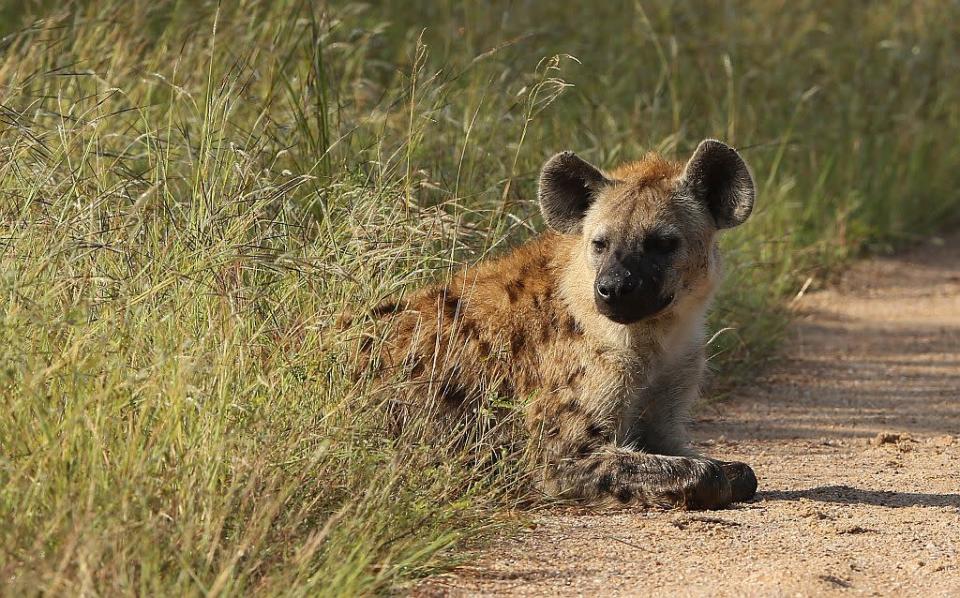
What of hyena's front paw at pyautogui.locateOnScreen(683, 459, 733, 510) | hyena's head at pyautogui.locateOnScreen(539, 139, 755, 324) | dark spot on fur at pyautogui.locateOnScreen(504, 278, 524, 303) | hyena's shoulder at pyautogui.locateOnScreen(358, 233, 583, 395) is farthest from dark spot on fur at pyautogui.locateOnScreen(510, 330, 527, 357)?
hyena's front paw at pyautogui.locateOnScreen(683, 459, 733, 510)

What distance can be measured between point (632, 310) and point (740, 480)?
59 cm

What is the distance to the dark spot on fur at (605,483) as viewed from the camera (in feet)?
13.3

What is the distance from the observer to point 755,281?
6305 millimetres

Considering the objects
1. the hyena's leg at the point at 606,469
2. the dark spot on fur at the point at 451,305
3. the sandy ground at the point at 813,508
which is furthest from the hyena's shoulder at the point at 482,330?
the sandy ground at the point at 813,508

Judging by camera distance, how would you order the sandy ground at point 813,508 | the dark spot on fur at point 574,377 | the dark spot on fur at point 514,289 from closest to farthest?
the sandy ground at point 813,508, the dark spot on fur at point 574,377, the dark spot on fur at point 514,289

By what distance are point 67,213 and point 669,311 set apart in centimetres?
180

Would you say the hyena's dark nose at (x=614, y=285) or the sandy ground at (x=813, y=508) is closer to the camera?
the sandy ground at (x=813, y=508)

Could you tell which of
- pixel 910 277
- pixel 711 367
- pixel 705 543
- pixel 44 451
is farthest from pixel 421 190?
pixel 910 277

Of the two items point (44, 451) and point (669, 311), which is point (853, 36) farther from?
point (44, 451)

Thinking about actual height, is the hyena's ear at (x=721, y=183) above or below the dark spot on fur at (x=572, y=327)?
above

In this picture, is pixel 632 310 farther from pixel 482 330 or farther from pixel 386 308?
pixel 386 308

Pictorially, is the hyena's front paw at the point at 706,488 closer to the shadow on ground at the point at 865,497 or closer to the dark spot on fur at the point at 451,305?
the shadow on ground at the point at 865,497

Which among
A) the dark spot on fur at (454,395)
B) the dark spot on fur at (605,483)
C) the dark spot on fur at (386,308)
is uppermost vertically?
the dark spot on fur at (386,308)

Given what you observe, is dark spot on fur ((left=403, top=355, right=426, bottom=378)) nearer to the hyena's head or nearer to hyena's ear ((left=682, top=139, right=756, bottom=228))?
the hyena's head
